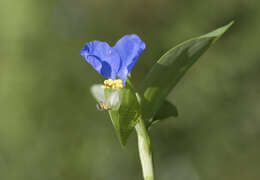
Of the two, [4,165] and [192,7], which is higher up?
[192,7]

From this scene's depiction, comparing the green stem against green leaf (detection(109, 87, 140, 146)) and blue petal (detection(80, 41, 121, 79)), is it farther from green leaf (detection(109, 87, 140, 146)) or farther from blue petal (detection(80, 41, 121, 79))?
blue petal (detection(80, 41, 121, 79))

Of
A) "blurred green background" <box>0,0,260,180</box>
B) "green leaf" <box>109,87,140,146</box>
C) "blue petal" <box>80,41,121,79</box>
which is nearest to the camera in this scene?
"green leaf" <box>109,87,140,146</box>

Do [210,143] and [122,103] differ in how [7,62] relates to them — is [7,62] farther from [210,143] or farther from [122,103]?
[122,103]

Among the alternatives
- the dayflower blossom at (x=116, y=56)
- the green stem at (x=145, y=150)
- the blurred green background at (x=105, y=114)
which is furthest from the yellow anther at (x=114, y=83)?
the blurred green background at (x=105, y=114)

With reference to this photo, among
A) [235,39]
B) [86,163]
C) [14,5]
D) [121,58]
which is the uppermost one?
[14,5]

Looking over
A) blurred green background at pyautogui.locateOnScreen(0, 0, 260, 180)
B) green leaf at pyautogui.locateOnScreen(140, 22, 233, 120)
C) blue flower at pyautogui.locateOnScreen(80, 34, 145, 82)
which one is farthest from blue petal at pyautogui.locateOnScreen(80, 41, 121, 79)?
blurred green background at pyautogui.locateOnScreen(0, 0, 260, 180)

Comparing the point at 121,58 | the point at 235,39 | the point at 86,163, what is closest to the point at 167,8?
the point at 235,39
